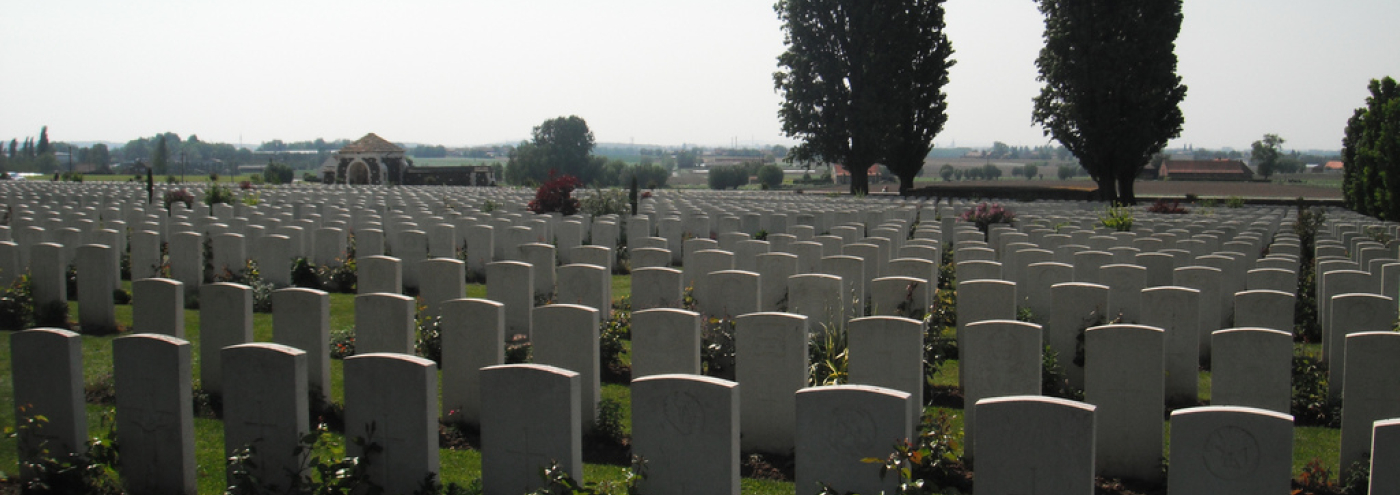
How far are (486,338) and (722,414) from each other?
2.70 metres

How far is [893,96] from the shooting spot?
38312 millimetres

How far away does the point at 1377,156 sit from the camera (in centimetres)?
2195

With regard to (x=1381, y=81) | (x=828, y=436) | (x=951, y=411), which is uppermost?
(x=1381, y=81)

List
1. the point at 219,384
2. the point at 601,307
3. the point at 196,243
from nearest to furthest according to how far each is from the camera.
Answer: the point at 219,384 → the point at 601,307 → the point at 196,243

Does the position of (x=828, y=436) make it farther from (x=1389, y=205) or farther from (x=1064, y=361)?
(x=1389, y=205)

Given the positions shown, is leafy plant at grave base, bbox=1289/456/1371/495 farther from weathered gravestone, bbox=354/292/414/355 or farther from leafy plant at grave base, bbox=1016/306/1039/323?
weathered gravestone, bbox=354/292/414/355

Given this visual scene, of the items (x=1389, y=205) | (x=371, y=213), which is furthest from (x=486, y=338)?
(x=1389, y=205)

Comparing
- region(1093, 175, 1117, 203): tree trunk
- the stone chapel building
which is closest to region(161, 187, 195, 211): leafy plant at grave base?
region(1093, 175, 1117, 203): tree trunk

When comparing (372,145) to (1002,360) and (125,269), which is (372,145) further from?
(1002,360)

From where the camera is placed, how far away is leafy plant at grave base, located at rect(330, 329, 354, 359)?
29.6 feet

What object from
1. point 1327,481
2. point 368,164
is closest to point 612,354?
point 1327,481

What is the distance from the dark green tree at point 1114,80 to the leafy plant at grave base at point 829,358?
29.3 m

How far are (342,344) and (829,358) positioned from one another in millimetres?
4412

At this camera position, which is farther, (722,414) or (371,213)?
(371,213)
